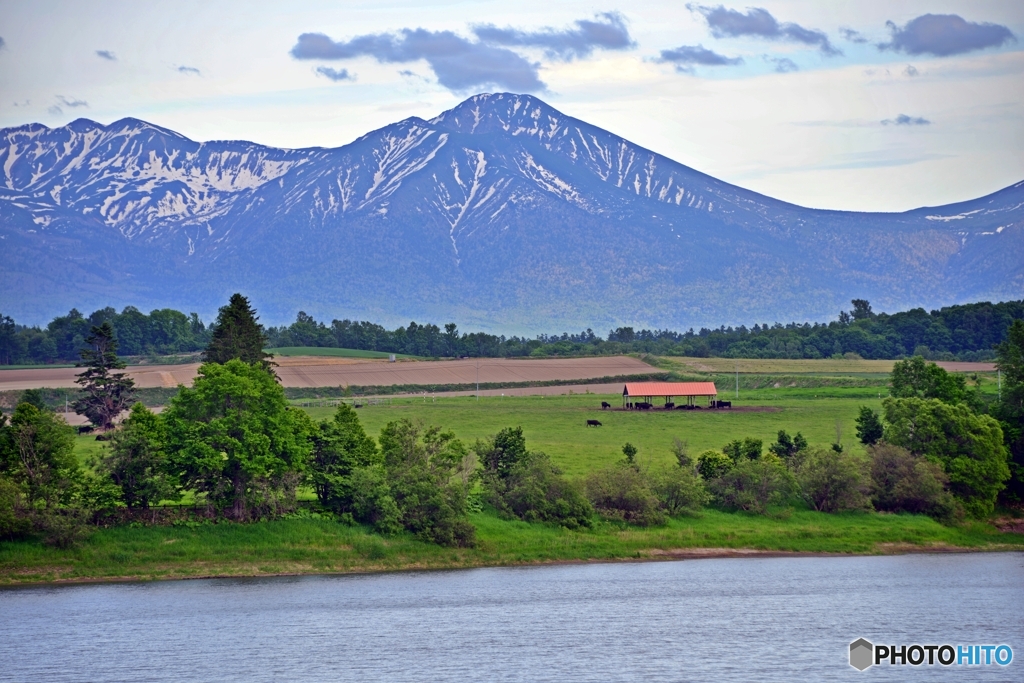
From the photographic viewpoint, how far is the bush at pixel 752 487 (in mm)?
76375

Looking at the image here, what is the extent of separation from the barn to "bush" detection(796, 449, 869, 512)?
1868 inches

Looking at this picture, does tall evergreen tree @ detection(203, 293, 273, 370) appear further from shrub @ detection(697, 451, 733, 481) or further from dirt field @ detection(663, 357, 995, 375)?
dirt field @ detection(663, 357, 995, 375)

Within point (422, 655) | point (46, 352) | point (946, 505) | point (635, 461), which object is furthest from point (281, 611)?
point (46, 352)

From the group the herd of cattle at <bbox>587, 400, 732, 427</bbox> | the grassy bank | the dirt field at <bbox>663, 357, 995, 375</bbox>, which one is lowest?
the grassy bank

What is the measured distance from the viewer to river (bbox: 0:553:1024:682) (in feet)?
155

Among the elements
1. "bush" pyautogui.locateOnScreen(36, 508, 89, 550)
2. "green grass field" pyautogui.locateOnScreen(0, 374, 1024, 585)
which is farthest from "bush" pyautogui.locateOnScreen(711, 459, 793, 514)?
"bush" pyautogui.locateOnScreen(36, 508, 89, 550)

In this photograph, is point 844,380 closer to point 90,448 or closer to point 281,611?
point 90,448

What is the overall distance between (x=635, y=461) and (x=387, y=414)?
39.4m

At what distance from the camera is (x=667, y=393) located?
128125mm

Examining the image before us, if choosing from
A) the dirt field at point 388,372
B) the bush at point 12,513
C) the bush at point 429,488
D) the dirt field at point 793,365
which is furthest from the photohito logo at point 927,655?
the dirt field at point 793,365

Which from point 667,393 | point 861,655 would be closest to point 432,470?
point 861,655

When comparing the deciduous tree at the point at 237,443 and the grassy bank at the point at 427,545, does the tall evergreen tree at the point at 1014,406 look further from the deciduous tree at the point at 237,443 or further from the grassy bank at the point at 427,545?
the deciduous tree at the point at 237,443

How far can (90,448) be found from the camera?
84.6m

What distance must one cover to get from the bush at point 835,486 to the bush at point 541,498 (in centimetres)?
1335
